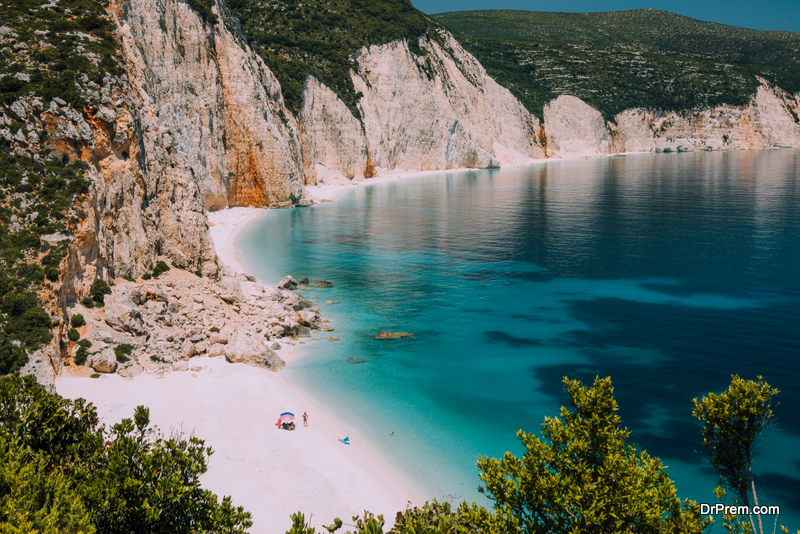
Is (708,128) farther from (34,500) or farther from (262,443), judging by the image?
(34,500)

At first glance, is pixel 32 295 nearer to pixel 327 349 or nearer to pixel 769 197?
pixel 327 349

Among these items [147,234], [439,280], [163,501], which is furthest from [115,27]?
[163,501]

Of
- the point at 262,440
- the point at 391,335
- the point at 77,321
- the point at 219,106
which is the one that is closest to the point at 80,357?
the point at 77,321

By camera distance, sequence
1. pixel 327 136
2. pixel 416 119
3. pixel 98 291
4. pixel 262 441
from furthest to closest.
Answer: pixel 416 119 → pixel 327 136 → pixel 98 291 → pixel 262 441

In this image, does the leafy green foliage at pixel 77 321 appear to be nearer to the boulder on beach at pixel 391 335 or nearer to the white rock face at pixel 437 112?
the boulder on beach at pixel 391 335

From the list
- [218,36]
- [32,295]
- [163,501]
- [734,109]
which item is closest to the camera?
[163,501]

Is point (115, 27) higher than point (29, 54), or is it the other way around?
point (115, 27)

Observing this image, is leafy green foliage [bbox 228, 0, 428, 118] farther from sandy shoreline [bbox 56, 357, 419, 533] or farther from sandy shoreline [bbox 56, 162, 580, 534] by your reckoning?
sandy shoreline [bbox 56, 357, 419, 533]
